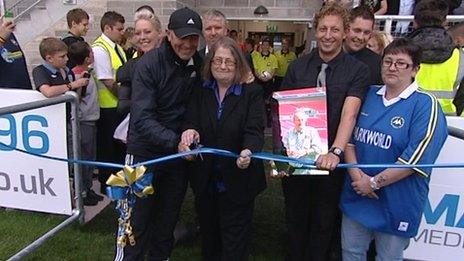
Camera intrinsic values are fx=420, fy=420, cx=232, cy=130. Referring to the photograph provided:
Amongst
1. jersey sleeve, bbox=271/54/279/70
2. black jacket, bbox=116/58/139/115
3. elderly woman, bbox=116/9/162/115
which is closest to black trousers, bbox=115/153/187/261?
black jacket, bbox=116/58/139/115

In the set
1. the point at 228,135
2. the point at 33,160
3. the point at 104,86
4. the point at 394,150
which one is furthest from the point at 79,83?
the point at 394,150

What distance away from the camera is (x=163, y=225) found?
2895mm

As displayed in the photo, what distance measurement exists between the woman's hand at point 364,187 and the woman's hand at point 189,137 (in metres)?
0.96

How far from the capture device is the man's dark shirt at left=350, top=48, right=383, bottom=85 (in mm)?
2752

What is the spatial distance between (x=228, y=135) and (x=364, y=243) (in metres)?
1.04

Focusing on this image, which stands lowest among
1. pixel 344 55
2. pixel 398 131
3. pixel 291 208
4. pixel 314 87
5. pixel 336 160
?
pixel 291 208

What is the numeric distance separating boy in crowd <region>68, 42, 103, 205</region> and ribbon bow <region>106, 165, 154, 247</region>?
68.2 inches

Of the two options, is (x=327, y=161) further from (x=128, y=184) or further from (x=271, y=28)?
(x=271, y=28)

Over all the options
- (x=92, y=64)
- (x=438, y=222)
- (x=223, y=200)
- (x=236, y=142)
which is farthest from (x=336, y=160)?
(x=92, y=64)

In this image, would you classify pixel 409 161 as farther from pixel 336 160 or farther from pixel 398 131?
pixel 336 160

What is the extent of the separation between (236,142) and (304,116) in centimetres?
47

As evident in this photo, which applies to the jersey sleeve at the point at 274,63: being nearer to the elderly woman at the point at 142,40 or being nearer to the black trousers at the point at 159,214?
the elderly woman at the point at 142,40

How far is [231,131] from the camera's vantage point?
8.50ft

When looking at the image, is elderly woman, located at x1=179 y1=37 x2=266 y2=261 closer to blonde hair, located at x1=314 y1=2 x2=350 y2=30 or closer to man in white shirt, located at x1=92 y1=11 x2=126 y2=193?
blonde hair, located at x1=314 y1=2 x2=350 y2=30
